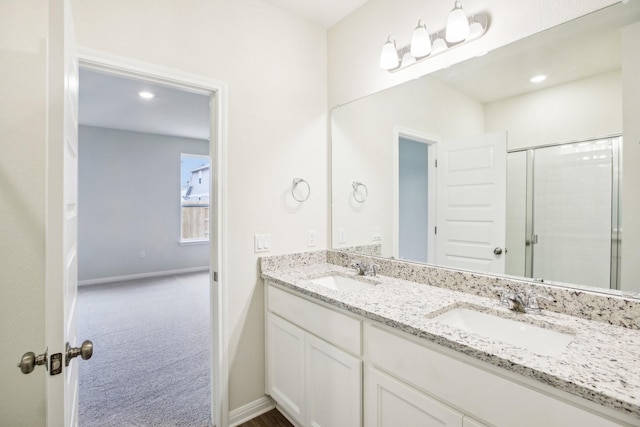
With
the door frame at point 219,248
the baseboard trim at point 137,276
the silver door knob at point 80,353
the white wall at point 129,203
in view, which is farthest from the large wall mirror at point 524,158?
the baseboard trim at point 137,276

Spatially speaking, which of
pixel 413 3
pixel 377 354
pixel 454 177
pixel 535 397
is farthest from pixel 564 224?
pixel 413 3

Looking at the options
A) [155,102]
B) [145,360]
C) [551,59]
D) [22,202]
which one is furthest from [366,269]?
[155,102]

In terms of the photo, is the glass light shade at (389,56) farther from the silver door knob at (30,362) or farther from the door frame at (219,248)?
the silver door knob at (30,362)

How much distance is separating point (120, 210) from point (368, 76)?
5218 millimetres

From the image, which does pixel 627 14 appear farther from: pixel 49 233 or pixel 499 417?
pixel 49 233

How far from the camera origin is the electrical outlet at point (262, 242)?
6.45 feet

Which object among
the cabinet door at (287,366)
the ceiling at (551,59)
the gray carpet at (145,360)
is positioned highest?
the ceiling at (551,59)

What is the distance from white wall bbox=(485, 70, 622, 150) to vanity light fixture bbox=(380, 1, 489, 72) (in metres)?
0.36

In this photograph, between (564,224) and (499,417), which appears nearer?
(499,417)

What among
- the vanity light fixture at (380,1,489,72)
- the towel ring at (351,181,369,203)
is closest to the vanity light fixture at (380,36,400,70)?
the vanity light fixture at (380,1,489,72)

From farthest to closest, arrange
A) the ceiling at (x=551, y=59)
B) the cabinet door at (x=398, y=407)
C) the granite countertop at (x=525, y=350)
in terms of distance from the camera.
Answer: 1. the ceiling at (x=551, y=59)
2. the cabinet door at (x=398, y=407)
3. the granite countertop at (x=525, y=350)

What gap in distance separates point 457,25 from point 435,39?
166 mm

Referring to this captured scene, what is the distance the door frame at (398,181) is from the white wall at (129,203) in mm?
5189

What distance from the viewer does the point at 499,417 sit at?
0.87 meters
